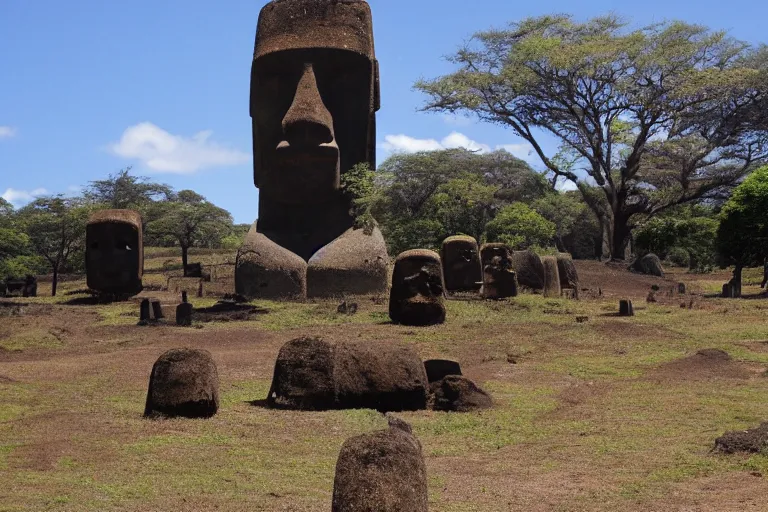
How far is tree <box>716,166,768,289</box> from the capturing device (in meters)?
29.8

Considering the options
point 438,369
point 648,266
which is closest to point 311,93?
point 438,369

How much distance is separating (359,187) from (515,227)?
788cm

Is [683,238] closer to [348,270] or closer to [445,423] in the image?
[348,270]

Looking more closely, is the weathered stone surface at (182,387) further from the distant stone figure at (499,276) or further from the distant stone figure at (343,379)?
the distant stone figure at (499,276)

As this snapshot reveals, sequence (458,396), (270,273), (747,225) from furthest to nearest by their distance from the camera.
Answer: (747,225) → (270,273) → (458,396)

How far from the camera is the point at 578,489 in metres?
7.76

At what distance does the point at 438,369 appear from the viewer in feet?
41.6

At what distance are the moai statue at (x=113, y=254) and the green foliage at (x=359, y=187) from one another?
21.8 ft

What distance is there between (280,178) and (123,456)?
17.8 metres

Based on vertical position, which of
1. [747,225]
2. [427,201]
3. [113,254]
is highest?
[427,201]

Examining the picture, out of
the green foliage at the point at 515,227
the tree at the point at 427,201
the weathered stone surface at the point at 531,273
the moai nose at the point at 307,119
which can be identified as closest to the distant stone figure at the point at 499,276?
the weathered stone surface at the point at 531,273

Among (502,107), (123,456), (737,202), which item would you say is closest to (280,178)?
(737,202)

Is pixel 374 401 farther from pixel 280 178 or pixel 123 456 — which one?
pixel 280 178

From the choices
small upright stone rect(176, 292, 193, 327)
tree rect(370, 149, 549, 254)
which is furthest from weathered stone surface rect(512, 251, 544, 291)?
small upright stone rect(176, 292, 193, 327)
